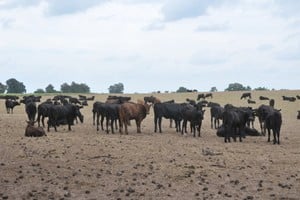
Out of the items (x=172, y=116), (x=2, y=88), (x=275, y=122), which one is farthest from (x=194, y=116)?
(x=2, y=88)

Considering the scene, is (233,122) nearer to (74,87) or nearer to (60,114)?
(60,114)

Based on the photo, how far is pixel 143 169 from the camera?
16938 mm

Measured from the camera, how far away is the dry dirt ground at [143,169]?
46.2ft

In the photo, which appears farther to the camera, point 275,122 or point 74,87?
point 74,87

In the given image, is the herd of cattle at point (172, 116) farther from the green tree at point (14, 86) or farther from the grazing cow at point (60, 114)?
the green tree at point (14, 86)

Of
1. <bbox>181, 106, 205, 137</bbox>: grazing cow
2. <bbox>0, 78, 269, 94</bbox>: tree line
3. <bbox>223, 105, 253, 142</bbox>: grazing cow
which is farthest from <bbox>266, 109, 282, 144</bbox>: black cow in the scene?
<bbox>0, 78, 269, 94</bbox>: tree line

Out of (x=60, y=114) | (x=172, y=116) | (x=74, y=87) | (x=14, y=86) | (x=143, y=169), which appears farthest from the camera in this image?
(x=74, y=87)

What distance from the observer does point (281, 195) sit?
45.6 feet

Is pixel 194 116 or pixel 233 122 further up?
pixel 194 116

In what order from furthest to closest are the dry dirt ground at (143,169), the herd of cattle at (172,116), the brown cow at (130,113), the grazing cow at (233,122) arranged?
the brown cow at (130,113) < the grazing cow at (233,122) < the herd of cattle at (172,116) < the dry dirt ground at (143,169)

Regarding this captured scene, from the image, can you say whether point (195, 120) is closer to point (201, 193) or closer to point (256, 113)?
point (256, 113)

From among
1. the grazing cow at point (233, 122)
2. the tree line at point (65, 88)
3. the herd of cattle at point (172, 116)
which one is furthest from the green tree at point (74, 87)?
the grazing cow at point (233, 122)

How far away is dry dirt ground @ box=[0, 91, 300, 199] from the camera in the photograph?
1409 cm

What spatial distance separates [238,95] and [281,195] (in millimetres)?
71108
